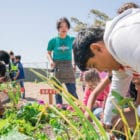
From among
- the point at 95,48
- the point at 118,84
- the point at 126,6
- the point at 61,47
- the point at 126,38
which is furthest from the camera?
the point at 61,47

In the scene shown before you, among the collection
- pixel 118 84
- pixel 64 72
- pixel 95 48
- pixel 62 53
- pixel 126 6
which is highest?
pixel 126 6

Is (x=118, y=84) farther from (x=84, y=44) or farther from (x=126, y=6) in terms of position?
(x=126, y=6)

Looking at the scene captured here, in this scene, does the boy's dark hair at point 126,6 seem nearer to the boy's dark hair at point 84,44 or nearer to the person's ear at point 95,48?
the boy's dark hair at point 84,44

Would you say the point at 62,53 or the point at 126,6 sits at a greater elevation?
the point at 126,6

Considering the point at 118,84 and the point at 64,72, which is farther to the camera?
the point at 64,72

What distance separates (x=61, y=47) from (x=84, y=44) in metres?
3.65

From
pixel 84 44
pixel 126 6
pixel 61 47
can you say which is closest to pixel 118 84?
pixel 84 44

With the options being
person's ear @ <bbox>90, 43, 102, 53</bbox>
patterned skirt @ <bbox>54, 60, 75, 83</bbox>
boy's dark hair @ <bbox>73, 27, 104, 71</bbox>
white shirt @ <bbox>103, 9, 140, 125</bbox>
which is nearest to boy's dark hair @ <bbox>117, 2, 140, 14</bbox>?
boy's dark hair @ <bbox>73, 27, 104, 71</bbox>

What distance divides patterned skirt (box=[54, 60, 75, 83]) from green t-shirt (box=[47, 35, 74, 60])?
78mm

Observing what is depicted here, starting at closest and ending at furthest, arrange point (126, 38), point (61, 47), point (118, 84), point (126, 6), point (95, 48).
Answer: point (126, 38) → point (95, 48) → point (118, 84) → point (126, 6) → point (61, 47)

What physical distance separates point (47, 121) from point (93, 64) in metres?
2.36

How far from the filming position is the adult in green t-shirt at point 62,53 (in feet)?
18.4

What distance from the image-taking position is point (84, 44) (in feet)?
6.54

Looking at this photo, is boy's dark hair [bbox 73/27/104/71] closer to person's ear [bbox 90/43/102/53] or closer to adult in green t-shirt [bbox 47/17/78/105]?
person's ear [bbox 90/43/102/53]
